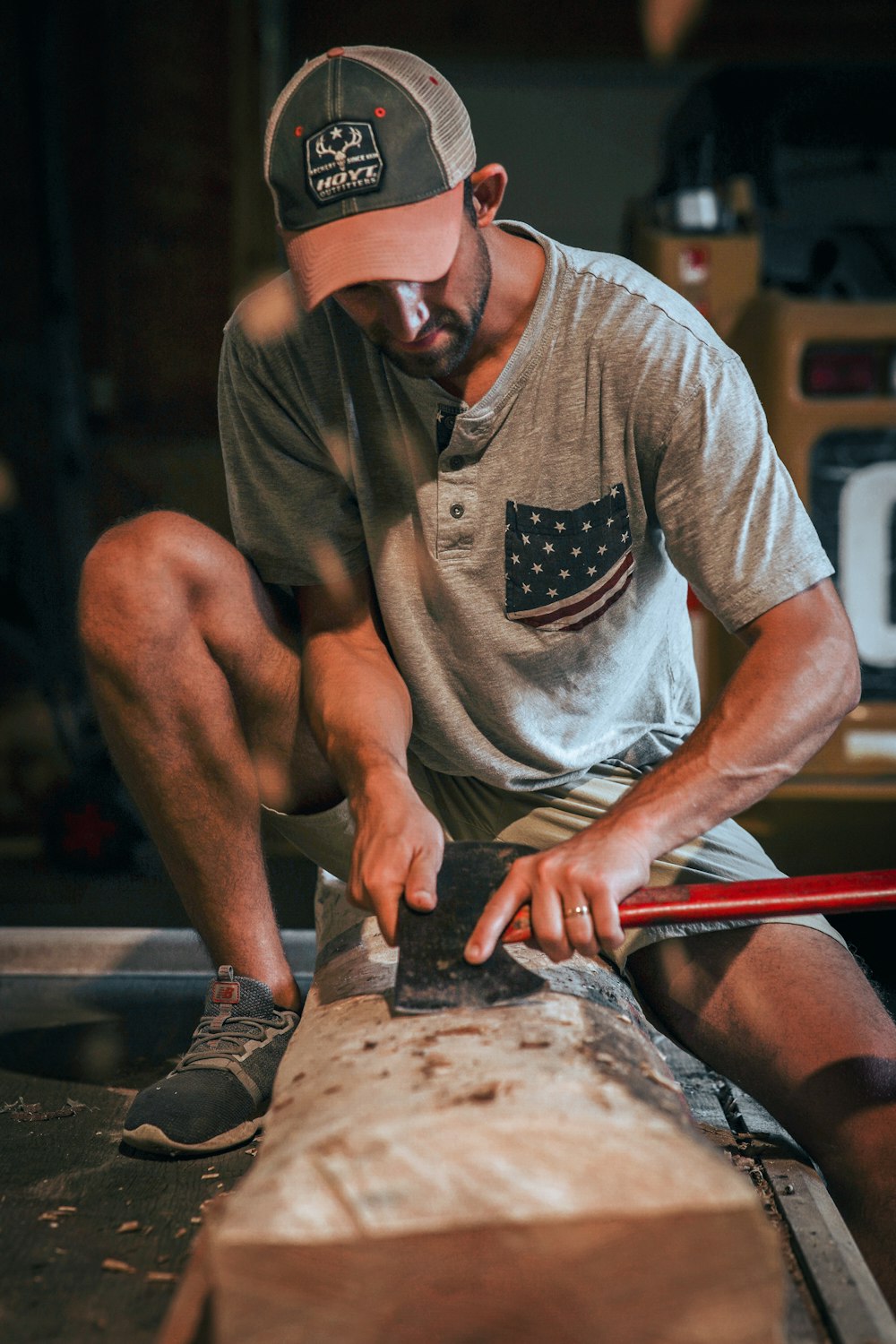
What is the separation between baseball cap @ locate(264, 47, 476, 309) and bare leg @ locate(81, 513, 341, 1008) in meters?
0.46

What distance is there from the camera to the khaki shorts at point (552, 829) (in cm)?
173

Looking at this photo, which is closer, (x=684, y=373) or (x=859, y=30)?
(x=684, y=373)

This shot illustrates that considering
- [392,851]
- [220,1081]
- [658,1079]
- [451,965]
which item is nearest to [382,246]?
[392,851]

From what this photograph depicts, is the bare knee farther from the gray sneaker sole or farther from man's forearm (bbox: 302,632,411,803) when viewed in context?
the gray sneaker sole

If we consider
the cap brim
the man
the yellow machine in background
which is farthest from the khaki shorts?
the yellow machine in background

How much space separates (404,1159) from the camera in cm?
101

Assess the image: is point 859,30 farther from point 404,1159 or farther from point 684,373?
point 404,1159

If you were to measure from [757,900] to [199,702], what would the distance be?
80cm

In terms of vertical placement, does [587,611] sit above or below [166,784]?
above

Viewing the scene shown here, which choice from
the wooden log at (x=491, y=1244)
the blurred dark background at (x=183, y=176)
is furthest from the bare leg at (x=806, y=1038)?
the blurred dark background at (x=183, y=176)

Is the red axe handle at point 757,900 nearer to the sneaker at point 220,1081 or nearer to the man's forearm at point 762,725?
the man's forearm at point 762,725

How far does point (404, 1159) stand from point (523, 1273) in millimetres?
123

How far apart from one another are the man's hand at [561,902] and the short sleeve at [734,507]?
408mm

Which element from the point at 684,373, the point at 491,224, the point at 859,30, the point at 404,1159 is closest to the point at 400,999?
the point at 404,1159
